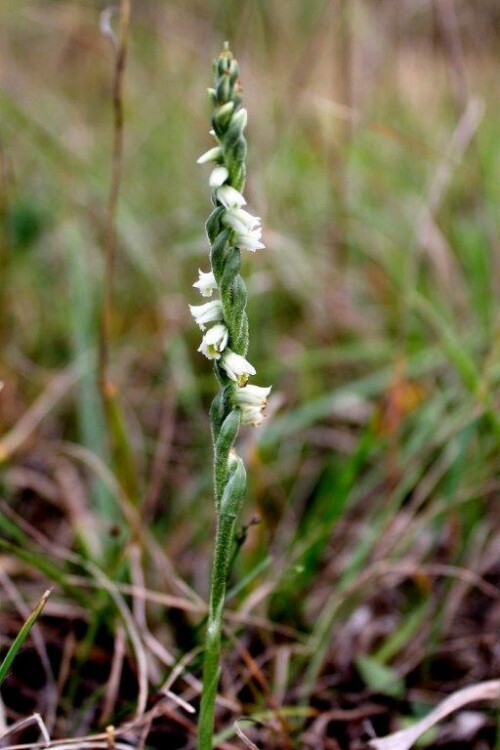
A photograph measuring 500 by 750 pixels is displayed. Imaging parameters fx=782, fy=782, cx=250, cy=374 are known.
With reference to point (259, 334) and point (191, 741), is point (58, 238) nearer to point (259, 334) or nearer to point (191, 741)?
point (259, 334)

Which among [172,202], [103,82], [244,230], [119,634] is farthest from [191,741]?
[103,82]

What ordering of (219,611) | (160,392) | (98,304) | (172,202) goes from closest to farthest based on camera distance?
(219,611) < (160,392) < (98,304) < (172,202)

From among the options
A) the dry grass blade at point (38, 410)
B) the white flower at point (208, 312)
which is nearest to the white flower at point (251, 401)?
the white flower at point (208, 312)

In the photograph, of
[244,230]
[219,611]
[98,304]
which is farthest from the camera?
[98,304]

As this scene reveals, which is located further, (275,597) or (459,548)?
(459,548)

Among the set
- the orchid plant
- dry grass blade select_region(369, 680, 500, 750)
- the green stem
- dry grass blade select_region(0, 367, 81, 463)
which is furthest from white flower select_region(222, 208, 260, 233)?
dry grass blade select_region(0, 367, 81, 463)

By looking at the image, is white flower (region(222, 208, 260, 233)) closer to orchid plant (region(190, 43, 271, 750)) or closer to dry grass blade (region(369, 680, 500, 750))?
orchid plant (region(190, 43, 271, 750))

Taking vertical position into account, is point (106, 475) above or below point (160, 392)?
below

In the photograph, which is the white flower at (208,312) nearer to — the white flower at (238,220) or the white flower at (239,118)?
the white flower at (238,220)
